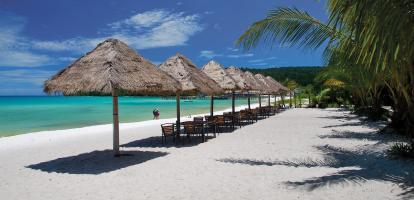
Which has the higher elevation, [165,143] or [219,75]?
[219,75]

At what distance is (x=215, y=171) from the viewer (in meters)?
6.18

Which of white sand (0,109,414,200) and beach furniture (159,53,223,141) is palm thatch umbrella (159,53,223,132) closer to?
beach furniture (159,53,223,141)

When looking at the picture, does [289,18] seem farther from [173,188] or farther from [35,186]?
[35,186]

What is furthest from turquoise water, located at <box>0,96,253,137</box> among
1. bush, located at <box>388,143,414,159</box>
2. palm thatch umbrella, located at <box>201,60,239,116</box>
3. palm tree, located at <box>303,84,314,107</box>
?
bush, located at <box>388,143,414,159</box>

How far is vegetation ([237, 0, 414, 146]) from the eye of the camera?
3.64 m

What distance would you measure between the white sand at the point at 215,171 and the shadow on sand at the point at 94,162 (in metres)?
0.02

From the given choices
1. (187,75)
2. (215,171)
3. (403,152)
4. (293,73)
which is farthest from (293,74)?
(215,171)

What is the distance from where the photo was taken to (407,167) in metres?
5.94

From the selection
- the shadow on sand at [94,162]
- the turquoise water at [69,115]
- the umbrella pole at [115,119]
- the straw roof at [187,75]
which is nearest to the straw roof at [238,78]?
the straw roof at [187,75]

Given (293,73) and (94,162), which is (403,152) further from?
(293,73)

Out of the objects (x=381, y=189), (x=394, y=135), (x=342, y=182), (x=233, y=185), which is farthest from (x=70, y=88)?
(x=394, y=135)

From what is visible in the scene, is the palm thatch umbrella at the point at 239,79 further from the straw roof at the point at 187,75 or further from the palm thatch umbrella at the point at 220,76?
the straw roof at the point at 187,75

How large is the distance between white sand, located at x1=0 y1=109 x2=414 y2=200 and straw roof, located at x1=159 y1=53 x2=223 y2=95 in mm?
1440

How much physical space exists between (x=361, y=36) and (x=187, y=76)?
19.4ft
